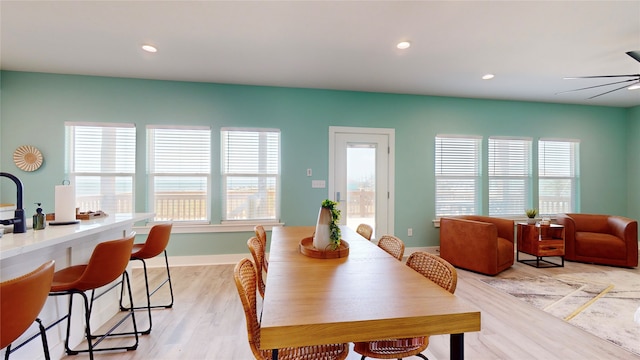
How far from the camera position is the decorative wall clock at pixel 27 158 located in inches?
138

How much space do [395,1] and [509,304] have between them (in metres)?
3.00

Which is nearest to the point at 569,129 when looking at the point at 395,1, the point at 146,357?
the point at 395,1

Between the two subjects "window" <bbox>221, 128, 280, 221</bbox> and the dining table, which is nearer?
the dining table

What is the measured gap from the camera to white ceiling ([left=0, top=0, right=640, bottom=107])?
222 cm

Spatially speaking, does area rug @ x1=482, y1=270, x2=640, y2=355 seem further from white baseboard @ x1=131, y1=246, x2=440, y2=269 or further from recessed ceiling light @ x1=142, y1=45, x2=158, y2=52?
recessed ceiling light @ x1=142, y1=45, x2=158, y2=52

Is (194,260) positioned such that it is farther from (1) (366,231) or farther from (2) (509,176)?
(2) (509,176)

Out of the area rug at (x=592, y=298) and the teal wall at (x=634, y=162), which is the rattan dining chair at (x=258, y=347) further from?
the teal wall at (x=634, y=162)

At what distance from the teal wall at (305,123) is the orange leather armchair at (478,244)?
645 millimetres

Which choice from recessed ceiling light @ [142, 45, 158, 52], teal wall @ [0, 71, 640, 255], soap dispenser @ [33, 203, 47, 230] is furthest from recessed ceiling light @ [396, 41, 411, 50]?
soap dispenser @ [33, 203, 47, 230]

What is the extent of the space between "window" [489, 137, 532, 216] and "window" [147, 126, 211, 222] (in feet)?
15.7

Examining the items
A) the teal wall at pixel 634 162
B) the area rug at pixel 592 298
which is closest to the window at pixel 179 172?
the area rug at pixel 592 298

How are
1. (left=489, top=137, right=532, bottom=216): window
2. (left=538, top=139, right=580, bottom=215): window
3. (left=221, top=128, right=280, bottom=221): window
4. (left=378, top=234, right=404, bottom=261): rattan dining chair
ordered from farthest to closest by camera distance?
(left=538, top=139, right=580, bottom=215): window → (left=489, top=137, right=532, bottom=216): window → (left=221, top=128, right=280, bottom=221): window → (left=378, top=234, right=404, bottom=261): rattan dining chair

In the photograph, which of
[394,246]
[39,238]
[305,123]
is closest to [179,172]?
[305,123]

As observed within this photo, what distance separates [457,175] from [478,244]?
4.92ft
